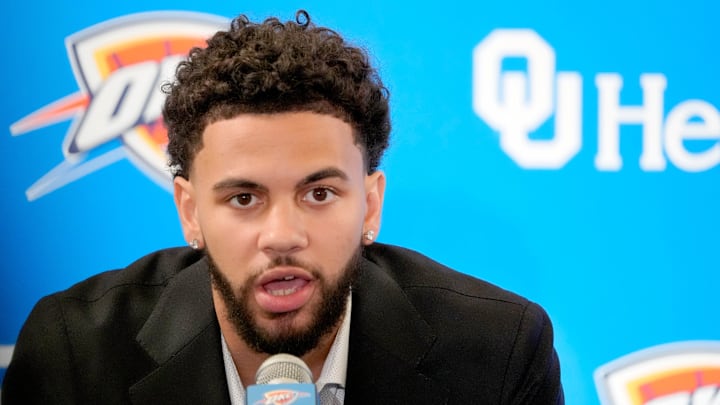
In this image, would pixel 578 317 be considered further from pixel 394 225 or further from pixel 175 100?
pixel 175 100

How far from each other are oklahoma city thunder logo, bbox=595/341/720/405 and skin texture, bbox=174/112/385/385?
1170 millimetres

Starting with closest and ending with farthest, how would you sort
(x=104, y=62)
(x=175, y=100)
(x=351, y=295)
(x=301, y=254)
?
(x=301, y=254) → (x=175, y=100) → (x=351, y=295) → (x=104, y=62)

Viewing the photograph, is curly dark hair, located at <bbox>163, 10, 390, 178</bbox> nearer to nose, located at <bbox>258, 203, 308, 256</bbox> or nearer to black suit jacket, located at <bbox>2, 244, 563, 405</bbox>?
nose, located at <bbox>258, 203, 308, 256</bbox>

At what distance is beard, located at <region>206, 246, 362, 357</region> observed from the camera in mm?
1822

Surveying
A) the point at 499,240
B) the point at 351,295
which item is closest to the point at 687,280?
the point at 499,240

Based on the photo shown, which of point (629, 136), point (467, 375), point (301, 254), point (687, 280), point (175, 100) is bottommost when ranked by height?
point (467, 375)

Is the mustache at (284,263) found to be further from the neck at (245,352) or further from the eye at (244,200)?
the neck at (245,352)

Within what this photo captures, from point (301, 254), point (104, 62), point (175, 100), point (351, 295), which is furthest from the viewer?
point (104, 62)

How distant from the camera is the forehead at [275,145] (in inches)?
69.4

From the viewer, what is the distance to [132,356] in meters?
2.02

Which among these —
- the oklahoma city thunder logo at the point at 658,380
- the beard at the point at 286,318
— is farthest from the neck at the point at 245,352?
the oklahoma city thunder logo at the point at 658,380

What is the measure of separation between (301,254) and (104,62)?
3.95ft

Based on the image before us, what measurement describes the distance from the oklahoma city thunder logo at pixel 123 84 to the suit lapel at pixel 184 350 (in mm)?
646

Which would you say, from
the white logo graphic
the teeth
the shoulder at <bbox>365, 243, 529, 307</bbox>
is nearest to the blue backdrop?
the white logo graphic
